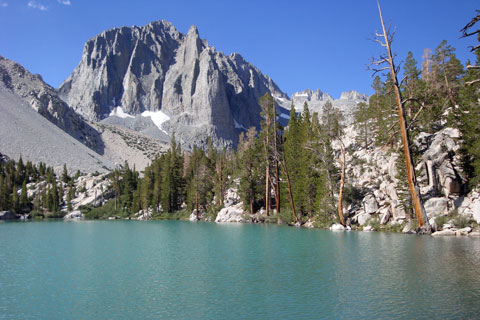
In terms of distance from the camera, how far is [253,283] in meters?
12.7

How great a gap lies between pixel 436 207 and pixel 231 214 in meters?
33.4

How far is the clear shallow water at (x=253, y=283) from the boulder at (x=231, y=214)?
1312 inches

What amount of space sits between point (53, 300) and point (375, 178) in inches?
1270

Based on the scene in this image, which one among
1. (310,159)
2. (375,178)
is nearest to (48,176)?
(310,159)

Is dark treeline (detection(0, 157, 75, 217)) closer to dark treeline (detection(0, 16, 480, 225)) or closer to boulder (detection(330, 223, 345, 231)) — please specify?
dark treeline (detection(0, 16, 480, 225))

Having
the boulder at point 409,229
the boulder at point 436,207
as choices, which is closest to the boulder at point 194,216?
the boulder at point 409,229

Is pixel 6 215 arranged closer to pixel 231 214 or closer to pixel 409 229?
pixel 231 214

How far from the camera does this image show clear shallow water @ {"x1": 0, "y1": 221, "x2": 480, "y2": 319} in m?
9.67

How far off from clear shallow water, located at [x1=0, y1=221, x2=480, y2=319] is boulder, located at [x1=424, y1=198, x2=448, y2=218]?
628cm

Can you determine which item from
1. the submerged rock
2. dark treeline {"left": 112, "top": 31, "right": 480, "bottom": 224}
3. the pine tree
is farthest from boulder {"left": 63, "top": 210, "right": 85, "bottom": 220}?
the submerged rock

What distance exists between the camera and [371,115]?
2045 inches

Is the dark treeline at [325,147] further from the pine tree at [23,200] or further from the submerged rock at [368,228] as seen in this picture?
the pine tree at [23,200]

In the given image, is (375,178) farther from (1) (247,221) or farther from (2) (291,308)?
(2) (291,308)

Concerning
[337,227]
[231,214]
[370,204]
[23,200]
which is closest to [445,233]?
[370,204]
